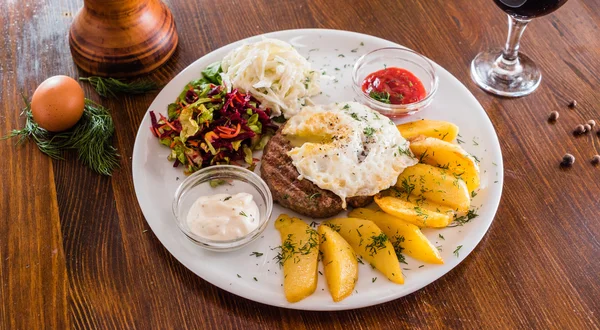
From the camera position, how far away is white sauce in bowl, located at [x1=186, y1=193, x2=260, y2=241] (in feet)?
11.4

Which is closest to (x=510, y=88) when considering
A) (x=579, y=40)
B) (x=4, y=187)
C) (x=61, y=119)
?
(x=579, y=40)

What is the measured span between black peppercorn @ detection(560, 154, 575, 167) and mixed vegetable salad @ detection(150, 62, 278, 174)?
2.09 metres

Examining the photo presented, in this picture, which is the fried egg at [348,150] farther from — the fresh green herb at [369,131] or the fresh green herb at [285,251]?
the fresh green herb at [285,251]

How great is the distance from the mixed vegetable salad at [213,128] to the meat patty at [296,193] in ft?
0.91

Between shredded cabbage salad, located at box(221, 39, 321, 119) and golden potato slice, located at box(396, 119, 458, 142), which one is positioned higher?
shredded cabbage salad, located at box(221, 39, 321, 119)

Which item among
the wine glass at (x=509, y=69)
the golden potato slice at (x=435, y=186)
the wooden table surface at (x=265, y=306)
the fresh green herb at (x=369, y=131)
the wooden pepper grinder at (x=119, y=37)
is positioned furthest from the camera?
the wine glass at (x=509, y=69)

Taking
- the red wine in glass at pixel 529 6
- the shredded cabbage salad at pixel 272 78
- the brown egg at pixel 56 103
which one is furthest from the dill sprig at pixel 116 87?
the red wine in glass at pixel 529 6

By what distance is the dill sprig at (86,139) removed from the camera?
4.14 m

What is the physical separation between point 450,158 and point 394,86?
36.6 inches

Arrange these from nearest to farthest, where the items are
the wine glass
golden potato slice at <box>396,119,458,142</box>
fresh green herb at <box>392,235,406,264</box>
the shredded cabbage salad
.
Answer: fresh green herb at <box>392,235,406,264</box>
golden potato slice at <box>396,119,458,142</box>
the shredded cabbage salad
the wine glass

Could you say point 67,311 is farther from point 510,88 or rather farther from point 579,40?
point 579,40

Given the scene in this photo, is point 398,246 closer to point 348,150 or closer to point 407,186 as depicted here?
point 407,186

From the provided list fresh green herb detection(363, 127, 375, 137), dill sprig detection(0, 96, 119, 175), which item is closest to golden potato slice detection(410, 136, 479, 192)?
fresh green herb detection(363, 127, 375, 137)

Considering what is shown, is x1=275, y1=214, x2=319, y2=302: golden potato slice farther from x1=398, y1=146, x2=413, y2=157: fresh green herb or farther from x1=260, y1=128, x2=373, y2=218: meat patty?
x1=398, y1=146, x2=413, y2=157: fresh green herb
